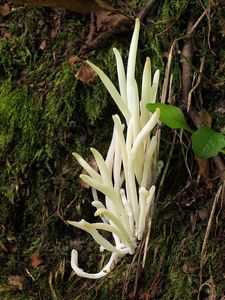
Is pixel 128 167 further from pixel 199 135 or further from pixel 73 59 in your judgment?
pixel 73 59

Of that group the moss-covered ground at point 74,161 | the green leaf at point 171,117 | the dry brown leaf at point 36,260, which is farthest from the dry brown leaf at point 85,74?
the dry brown leaf at point 36,260

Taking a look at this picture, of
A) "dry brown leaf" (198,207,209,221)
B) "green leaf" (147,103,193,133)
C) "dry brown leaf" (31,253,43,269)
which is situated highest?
"green leaf" (147,103,193,133)

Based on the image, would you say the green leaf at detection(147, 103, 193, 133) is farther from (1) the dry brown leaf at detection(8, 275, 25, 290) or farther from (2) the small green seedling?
(1) the dry brown leaf at detection(8, 275, 25, 290)

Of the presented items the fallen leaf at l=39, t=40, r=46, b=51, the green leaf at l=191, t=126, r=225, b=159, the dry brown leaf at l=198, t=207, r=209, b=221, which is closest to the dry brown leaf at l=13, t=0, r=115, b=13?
the fallen leaf at l=39, t=40, r=46, b=51

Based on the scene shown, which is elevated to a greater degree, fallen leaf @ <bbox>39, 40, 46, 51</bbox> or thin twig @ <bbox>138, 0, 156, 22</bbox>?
fallen leaf @ <bbox>39, 40, 46, 51</bbox>

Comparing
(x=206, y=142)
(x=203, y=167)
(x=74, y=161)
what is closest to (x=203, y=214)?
(x=203, y=167)

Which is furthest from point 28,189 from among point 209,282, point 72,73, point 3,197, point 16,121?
point 209,282
